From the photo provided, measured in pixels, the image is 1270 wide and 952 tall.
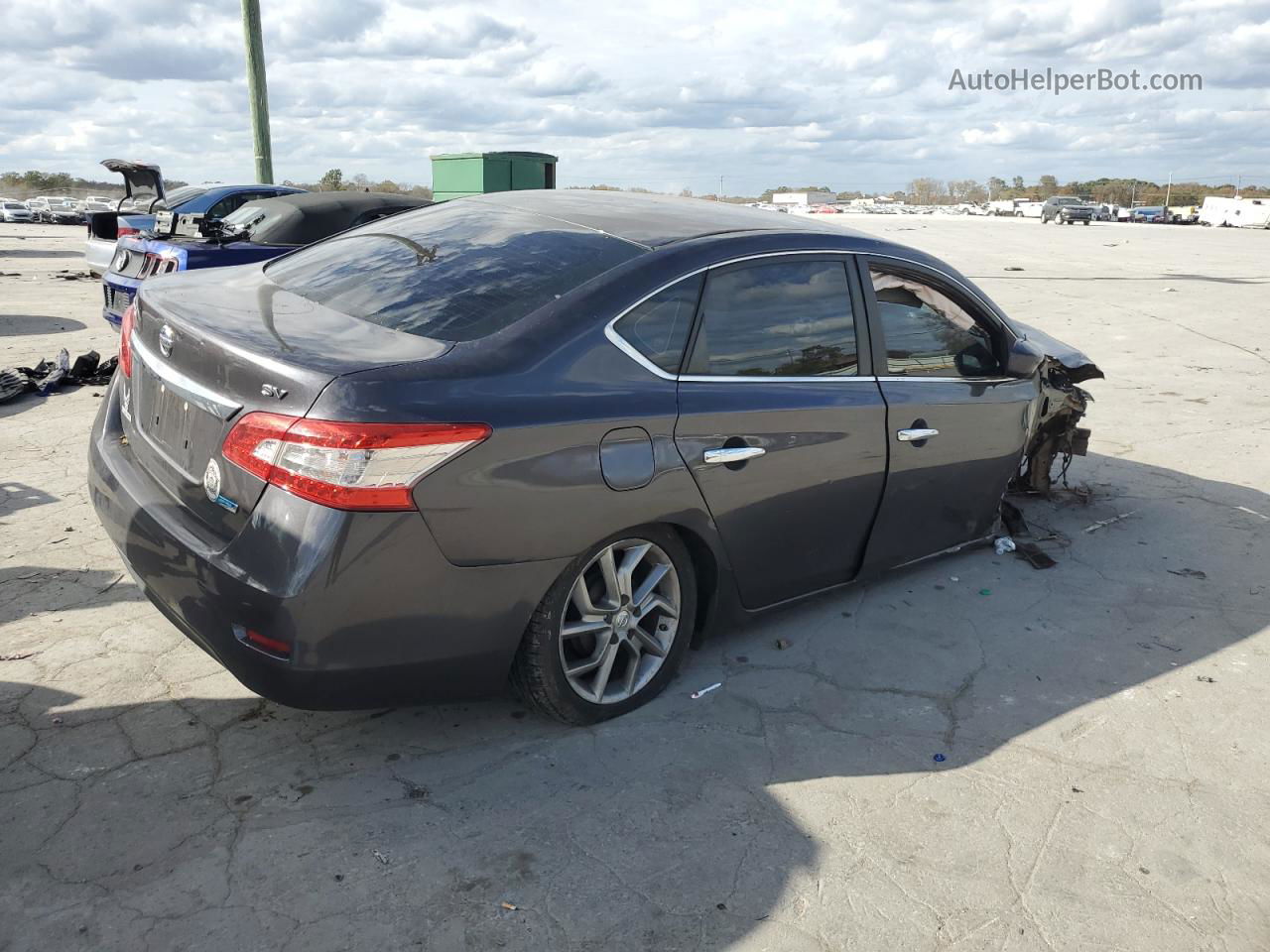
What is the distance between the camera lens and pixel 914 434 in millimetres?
4102

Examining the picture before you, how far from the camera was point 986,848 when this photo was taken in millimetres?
2918

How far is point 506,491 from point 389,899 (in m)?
1.09

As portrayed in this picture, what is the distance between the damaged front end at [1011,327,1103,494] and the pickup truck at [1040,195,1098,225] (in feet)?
178

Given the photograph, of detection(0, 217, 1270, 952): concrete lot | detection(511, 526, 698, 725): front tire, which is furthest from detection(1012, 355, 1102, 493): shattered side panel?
detection(511, 526, 698, 725): front tire

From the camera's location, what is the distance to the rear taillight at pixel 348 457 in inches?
103

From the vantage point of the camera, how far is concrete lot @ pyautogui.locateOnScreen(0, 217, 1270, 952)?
2562 mm

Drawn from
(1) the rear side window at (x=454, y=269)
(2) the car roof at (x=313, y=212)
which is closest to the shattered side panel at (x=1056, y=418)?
(1) the rear side window at (x=454, y=269)

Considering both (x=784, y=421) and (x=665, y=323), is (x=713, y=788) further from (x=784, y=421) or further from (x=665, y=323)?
(x=665, y=323)

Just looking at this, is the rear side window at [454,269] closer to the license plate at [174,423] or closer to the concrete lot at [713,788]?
the license plate at [174,423]

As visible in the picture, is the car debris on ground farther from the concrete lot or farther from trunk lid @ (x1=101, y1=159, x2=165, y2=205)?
trunk lid @ (x1=101, y1=159, x2=165, y2=205)

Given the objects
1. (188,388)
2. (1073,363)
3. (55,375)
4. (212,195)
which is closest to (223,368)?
(188,388)

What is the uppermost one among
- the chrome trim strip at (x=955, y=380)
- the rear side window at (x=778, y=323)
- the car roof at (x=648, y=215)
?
the car roof at (x=648, y=215)

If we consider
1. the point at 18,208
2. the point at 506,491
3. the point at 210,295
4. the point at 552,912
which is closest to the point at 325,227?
the point at 210,295

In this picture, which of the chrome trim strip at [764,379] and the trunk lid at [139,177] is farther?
the trunk lid at [139,177]
